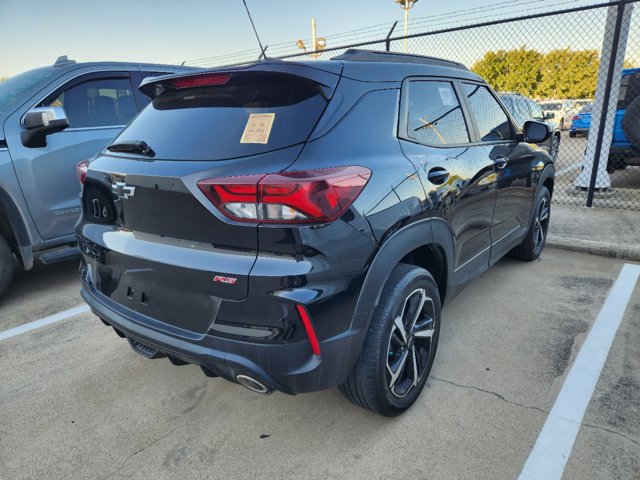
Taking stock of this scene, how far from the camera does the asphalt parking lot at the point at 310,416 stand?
6.55 feet

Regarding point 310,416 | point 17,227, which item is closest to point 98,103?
point 17,227

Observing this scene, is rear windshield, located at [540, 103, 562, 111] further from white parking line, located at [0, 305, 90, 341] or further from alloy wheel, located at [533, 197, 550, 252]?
white parking line, located at [0, 305, 90, 341]

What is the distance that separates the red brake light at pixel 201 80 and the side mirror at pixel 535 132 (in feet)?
8.31

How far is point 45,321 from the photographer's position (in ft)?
11.5

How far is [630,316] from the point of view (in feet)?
10.7

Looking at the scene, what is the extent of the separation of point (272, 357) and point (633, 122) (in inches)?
279

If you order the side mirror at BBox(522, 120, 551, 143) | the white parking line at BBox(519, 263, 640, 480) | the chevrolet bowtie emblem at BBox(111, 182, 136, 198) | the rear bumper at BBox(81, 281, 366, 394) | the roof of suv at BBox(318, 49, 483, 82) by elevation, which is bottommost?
the white parking line at BBox(519, 263, 640, 480)

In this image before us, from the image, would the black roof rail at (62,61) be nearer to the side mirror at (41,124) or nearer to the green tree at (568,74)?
the side mirror at (41,124)

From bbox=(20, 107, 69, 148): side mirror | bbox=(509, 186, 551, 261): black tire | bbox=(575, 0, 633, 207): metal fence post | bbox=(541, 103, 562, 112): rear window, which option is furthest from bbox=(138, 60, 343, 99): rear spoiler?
bbox=(541, 103, 562, 112): rear window

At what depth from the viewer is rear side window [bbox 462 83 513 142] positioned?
9.91 ft

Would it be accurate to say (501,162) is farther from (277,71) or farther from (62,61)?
(62,61)

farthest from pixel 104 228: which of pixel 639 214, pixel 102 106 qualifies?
pixel 639 214

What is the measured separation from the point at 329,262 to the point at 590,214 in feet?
18.6

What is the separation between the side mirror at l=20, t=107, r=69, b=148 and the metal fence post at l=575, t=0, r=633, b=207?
6427mm
